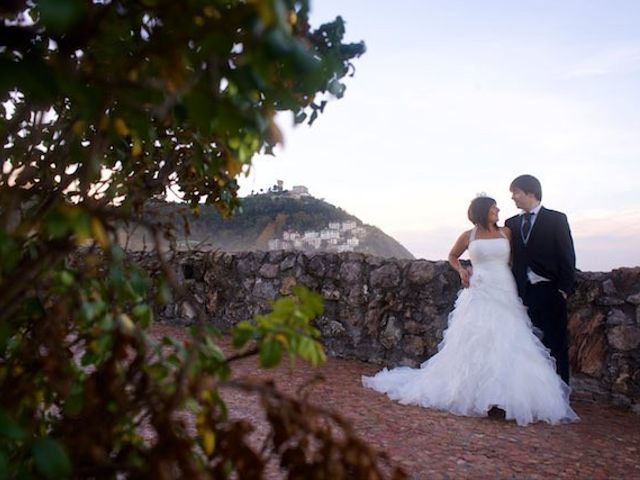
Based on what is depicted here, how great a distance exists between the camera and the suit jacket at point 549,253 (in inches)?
229

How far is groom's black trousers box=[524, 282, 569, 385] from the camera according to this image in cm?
590

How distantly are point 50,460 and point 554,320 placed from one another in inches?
220

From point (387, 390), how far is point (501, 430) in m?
1.52

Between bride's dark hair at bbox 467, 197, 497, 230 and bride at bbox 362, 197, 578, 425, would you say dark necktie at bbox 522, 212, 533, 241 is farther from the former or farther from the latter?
bride's dark hair at bbox 467, 197, 497, 230

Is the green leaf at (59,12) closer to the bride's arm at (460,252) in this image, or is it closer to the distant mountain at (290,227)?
the bride's arm at (460,252)

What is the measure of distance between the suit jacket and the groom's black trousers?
11 cm

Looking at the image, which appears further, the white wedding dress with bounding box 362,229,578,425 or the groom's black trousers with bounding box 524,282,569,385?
the groom's black trousers with bounding box 524,282,569,385

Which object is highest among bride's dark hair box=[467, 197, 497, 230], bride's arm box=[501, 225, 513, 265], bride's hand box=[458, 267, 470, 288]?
bride's dark hair box=[467, 197, 497, 230]

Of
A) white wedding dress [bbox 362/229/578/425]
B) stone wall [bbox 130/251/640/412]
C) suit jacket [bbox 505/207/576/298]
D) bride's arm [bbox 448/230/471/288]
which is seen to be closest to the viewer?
white wedding dress [bbox 362/229/578/425]

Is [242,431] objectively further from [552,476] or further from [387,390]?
[387,390]

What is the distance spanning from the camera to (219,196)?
11.4 feet

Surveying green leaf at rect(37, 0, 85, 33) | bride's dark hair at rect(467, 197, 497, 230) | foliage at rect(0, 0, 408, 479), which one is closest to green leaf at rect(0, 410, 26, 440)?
foliage at rect(0, 0, 408, 479)

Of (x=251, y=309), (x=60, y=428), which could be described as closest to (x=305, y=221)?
(x=251, y=309)

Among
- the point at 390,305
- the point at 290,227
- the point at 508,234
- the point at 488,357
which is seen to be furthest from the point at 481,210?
the point at 290,227
